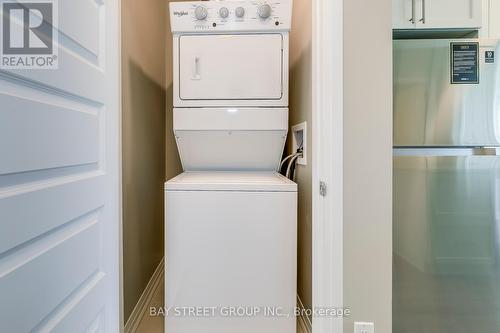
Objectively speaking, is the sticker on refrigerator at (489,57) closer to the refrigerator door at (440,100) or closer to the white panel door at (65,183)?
the refrigerator door at (440,100)

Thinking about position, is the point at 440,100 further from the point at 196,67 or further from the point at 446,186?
the point at 196,67

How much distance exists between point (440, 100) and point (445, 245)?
787 mm

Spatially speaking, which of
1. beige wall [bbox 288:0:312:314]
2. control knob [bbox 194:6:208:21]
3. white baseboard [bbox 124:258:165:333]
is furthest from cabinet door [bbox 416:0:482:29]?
white baseboard [bbox 124:258:165:333]

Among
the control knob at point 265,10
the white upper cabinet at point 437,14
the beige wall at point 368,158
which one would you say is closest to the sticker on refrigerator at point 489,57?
the white upper cabinet at point 437,14

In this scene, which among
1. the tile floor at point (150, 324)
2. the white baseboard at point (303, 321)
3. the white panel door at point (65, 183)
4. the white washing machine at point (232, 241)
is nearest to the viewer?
the white panel door at point (65, 183)

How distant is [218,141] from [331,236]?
0.96 m

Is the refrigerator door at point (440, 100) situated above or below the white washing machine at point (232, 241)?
above

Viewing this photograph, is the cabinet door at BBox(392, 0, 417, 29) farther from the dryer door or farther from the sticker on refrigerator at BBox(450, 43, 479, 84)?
the dryer door

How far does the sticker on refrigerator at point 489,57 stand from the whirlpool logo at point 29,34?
1.96 meters

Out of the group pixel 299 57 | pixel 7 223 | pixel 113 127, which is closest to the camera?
pixel 7 223

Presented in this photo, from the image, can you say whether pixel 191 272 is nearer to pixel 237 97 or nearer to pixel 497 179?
pixel 237 97

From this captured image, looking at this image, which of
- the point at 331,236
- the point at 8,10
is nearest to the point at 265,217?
the point at 331,236

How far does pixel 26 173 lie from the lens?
72 centimetres

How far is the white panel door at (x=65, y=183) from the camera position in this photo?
68 cm
